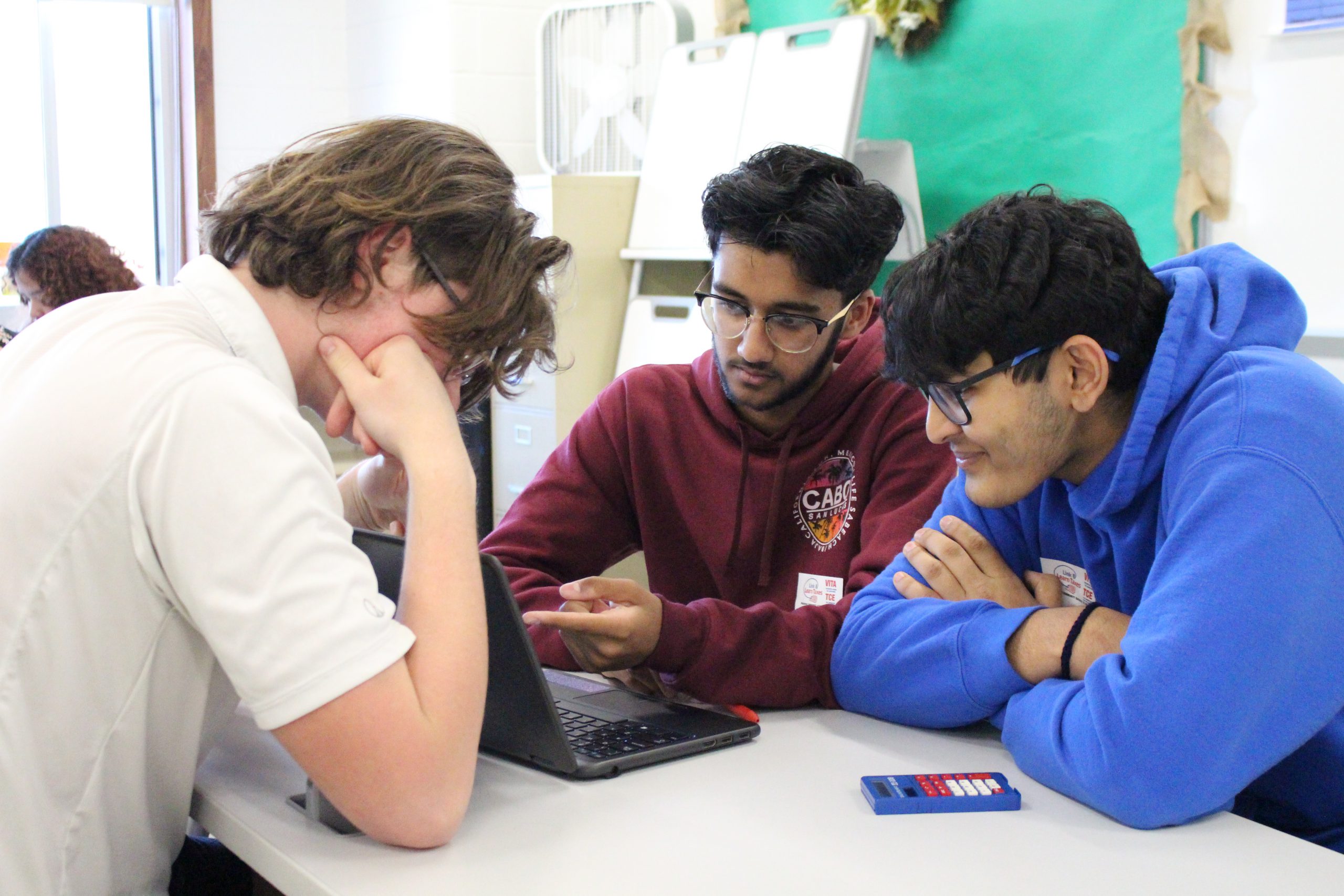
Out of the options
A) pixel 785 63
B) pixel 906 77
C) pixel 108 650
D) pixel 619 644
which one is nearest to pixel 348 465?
pixel 785 63

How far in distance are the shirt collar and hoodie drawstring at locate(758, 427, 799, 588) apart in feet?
2.67

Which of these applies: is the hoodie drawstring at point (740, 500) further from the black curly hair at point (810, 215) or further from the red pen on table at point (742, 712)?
the red pen on table at point (742, 712)

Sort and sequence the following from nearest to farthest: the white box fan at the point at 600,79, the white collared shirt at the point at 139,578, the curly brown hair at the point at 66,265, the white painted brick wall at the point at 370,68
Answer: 1. the white collared shirt at the point at 139,578
2. the curly brown hair at the point at 66,265
3. the white box fan at the point at 600,79
4. the white painted brick wall at the point at 370,68

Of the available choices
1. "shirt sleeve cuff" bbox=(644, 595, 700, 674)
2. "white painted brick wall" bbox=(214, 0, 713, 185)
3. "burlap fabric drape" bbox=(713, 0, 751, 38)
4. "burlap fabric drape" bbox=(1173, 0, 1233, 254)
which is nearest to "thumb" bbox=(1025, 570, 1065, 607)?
"shirt sleeve cuff" bbox=(644, 595, 700, 674)

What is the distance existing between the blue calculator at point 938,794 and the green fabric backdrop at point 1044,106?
195cm

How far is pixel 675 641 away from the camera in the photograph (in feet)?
4.26

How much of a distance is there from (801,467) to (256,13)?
162 inches

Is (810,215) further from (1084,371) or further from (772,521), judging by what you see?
(1084,371)

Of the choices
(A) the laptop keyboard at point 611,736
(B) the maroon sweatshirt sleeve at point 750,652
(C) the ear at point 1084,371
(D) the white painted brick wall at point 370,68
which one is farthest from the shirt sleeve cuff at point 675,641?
(D) the white painted brick wall at point 370,68

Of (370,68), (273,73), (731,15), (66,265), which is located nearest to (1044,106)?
(731,15)

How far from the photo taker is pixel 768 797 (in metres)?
1.04

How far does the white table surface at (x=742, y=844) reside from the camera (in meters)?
0.89

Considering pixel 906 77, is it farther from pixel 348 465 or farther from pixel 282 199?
pixel 282 199

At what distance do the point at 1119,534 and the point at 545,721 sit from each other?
0.62 metres
